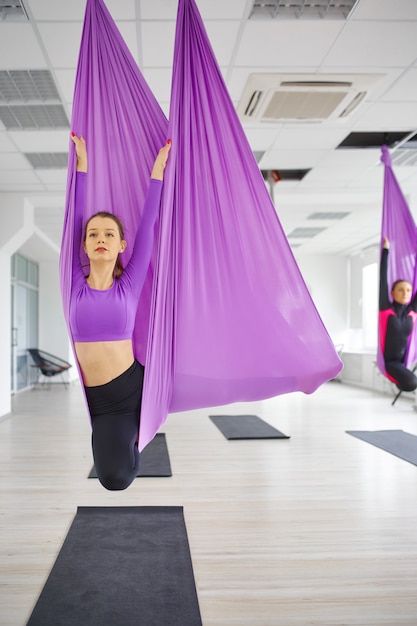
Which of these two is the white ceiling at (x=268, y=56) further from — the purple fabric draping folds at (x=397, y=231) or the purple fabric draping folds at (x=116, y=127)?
the purple fabric draping folds at (x=116, y=127)

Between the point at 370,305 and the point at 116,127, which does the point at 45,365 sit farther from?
the point at 116,127

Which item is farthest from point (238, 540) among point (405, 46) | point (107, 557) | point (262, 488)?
point (405, 46)

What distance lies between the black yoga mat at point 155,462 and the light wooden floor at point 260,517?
0.08 m

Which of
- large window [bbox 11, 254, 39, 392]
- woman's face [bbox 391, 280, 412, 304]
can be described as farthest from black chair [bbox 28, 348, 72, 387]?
woman's face [bbox 391, 280, 412, 304]

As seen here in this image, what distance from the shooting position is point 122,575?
7.22ft

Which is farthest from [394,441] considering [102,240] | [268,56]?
[102,240]

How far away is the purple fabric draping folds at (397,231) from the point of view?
3957 millimetres

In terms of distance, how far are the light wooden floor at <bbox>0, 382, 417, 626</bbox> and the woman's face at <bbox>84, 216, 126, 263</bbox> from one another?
51.5 inches

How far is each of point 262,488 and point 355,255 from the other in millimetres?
8697

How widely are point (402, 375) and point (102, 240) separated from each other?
2.63 m

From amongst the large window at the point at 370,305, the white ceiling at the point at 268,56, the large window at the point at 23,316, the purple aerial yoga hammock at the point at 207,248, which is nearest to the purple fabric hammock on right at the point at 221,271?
the purple aerial yoga hammock at the point at 207,248

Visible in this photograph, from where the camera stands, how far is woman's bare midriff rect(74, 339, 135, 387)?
1.95 meters

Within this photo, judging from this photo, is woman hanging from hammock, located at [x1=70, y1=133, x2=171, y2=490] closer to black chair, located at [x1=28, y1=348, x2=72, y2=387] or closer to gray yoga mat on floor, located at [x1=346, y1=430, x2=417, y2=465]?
gray yoga mat on floor, located at [x1=346, y1=430, x2=417, y2=465]

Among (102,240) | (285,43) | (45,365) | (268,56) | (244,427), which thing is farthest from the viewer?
(45,365)
